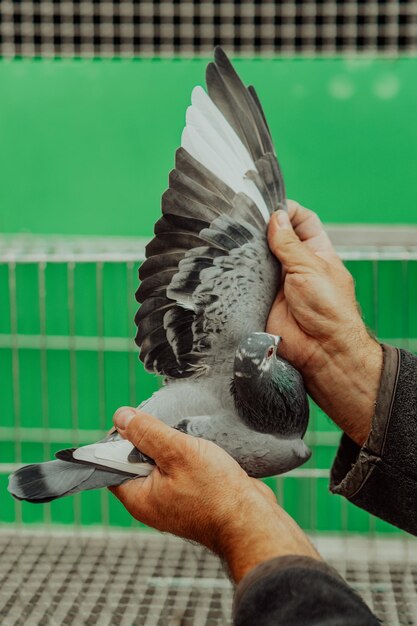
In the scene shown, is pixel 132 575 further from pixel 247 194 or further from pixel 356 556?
pixel 247 194

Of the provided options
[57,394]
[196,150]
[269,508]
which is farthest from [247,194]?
[57,394]

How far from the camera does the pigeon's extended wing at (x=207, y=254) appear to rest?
0.71 meters

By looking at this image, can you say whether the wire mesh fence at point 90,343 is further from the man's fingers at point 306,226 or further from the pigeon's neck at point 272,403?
the pigeon's neck at point 272,403

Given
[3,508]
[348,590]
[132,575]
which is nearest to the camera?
[348,590]

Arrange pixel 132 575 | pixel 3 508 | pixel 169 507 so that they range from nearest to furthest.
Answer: pixel 169 507
pixel 132 575
pixel 3 508

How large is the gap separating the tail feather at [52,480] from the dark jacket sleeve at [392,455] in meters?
0.31

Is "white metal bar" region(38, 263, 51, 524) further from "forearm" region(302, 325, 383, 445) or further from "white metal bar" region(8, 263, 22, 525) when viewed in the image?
"forearm" region(302, 325, 383, 445)

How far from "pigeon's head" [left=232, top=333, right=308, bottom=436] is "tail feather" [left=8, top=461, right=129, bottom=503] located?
0.14m

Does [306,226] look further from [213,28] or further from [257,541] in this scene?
[213,28]

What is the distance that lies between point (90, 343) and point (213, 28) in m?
0.63

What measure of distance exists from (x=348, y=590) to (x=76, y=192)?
3.13 ft

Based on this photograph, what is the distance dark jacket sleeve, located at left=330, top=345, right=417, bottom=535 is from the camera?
2.67 ft

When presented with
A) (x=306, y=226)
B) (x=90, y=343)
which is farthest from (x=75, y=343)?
(x=306, y=226)

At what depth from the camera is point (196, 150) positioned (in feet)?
2.38
